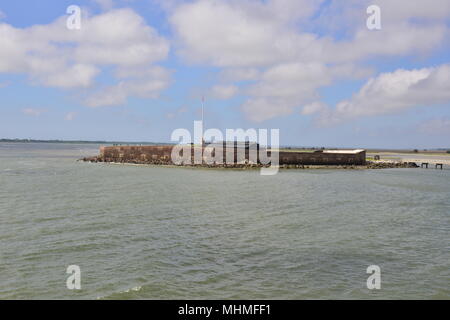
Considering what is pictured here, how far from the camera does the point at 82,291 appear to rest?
29.1 ft

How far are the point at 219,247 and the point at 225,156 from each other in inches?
1694

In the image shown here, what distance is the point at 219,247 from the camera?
1248 cm

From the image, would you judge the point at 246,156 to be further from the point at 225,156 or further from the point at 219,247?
the point at 219,247

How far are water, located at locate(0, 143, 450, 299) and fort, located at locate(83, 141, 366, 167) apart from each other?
32.2m

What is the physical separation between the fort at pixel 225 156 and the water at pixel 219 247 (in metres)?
32.2

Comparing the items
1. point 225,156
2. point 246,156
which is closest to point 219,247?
point 225,156

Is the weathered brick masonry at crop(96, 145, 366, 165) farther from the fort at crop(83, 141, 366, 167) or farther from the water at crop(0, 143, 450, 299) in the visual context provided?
the water at crop(0, 143, 450, 299)

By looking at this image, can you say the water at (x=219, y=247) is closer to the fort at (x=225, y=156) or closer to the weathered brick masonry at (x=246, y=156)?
the fort at (x=225, y=156)

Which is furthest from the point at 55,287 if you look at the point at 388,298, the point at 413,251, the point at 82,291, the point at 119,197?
the point at 119,197

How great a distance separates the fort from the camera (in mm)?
55375

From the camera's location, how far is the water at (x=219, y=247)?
921 cm

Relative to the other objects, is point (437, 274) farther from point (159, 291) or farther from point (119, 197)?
point (119, 197)
